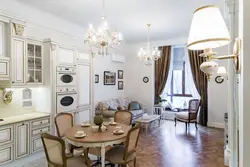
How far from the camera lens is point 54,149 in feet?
7.43

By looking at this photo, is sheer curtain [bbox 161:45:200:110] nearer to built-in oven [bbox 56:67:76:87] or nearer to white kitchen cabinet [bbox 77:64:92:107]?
white kitchen cabinet [bbox 77:64:92:107]

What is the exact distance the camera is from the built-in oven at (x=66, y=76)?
406cm

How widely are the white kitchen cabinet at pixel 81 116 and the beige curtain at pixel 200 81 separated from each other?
13.8 ft

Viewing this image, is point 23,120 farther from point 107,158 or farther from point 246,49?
point 246,49

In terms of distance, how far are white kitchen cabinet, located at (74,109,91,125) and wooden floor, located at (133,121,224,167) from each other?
1.64 m

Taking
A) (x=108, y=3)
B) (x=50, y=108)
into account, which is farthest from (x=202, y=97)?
(x=50, y=108)

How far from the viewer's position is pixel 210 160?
3588 mm

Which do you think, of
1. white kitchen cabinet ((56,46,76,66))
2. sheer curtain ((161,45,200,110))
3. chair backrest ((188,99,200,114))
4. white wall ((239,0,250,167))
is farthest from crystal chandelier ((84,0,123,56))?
sheer curtain ((161,45,200,110))

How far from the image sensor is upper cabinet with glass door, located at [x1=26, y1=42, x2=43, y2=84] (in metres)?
3.68

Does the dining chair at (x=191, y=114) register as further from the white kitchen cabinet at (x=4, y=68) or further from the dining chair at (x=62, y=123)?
the white kitchen cabinet at (x=4, y=68)

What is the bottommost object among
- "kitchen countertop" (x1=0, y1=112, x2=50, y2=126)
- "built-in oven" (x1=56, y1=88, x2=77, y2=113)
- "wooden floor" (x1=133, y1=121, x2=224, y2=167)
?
"wooden floor" (x1=133, y1=121, x2=224, y2=167)

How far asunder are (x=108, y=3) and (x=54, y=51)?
5.36ft

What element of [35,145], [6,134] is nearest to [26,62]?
[6,134]

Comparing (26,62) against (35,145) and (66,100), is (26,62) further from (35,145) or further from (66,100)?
(35,145)
